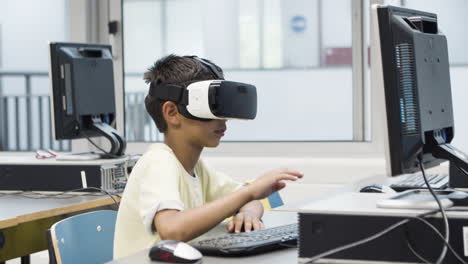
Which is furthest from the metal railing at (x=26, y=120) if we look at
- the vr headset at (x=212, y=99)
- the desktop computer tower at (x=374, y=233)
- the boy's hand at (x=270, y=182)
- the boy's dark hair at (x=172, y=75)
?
the desktop computer tower at (x=374, y=233)

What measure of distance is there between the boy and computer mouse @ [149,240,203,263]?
0.21 metres

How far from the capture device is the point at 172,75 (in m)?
1.87

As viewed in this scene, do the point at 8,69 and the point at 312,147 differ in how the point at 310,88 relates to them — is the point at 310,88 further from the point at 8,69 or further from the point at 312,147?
the point at 8,69

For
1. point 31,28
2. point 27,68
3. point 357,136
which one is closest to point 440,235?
point 357,136

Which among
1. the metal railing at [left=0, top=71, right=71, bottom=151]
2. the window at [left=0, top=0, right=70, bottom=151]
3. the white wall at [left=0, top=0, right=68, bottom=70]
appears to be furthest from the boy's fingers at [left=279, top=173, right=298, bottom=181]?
the metal railing at [left=0, top=71, right=71, bottom=151]

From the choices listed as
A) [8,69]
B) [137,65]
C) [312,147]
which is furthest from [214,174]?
[8,69]

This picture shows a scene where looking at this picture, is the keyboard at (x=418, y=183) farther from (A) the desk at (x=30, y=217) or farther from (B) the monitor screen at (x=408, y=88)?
(A) the desk at (x=30, y=217)

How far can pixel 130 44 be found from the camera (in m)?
4.28

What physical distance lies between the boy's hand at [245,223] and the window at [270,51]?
2.17 m

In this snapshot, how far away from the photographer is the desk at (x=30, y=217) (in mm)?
2314

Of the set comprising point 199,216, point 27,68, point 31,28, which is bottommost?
point 199,216

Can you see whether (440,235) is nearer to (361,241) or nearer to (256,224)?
(361,241)

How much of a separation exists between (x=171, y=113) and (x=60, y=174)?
1193 mm

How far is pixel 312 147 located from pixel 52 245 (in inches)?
87.1
